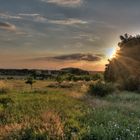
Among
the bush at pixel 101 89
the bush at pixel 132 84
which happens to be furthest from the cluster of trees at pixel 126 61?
the bush at pixel 101 89

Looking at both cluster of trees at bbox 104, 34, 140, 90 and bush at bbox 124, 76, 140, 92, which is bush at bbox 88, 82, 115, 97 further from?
cluster of trees at bbox 104, 34, 140, 90

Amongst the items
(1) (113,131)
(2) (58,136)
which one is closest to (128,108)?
(1) (113,131)

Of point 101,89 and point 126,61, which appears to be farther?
point 126,61

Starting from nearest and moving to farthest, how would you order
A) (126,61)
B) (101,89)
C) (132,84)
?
(101,89) → (132,84) → (126,61)

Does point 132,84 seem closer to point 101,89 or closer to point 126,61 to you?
point 126,61

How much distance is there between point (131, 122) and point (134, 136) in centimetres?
414

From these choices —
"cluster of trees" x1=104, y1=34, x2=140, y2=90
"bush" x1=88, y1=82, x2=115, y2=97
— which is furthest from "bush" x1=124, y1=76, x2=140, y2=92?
"bush" x1=88, y1=82, x2=115, y2=97

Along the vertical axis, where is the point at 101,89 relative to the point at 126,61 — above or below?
below

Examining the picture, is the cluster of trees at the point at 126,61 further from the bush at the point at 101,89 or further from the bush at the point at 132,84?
the bush at the point at 101,89

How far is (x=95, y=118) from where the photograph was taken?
765 inches

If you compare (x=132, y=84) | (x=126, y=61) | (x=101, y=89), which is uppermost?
(x=126, y=61)

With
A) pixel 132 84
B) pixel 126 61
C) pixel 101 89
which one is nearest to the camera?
pixel 101 89

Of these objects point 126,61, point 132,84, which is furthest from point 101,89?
point 126,61

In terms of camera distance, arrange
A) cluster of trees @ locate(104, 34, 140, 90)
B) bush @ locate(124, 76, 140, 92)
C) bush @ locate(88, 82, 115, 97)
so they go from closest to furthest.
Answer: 1. bush @ locate(88, 82, 115, 97)
2. bush @ locate(124, 76, 140, 92)
3. cluster of trees @ locate(104, 34, 140, 90)
